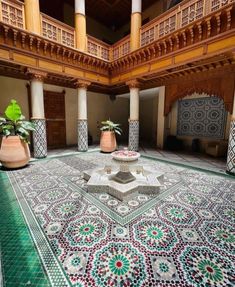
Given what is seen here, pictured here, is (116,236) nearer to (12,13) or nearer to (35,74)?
(35,74)

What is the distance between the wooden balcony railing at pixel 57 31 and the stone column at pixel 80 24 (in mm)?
173

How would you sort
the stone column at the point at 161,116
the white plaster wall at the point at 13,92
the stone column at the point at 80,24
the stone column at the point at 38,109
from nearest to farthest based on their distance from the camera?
the stone column at the point at 38,109 → the stone column at the point at 80,24 → the white plaster wall at the point at 13,92 → the stone column at the point at 161,116

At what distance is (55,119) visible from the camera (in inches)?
271

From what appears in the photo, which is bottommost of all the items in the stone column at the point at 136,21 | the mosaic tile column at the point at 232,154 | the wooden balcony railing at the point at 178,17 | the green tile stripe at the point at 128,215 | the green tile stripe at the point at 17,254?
the green tile stripe at the point at 128,215

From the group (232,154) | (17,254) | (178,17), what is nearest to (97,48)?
(178,17)

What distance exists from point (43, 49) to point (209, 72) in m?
5.49

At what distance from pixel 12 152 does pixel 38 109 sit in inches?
67.2

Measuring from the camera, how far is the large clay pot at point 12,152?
3578 millimetres

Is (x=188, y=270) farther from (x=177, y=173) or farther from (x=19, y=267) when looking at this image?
(x=177, y=173)

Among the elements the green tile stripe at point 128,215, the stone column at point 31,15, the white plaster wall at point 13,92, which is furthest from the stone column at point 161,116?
the white plaster wall at point 13,92

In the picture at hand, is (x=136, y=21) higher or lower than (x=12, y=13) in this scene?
higher

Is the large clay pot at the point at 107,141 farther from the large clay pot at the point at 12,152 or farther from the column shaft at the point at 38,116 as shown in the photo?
the large clay pot at the point at 12,152

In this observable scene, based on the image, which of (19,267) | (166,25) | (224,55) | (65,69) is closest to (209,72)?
(224,55)

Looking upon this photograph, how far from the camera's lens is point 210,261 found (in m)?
1.30
